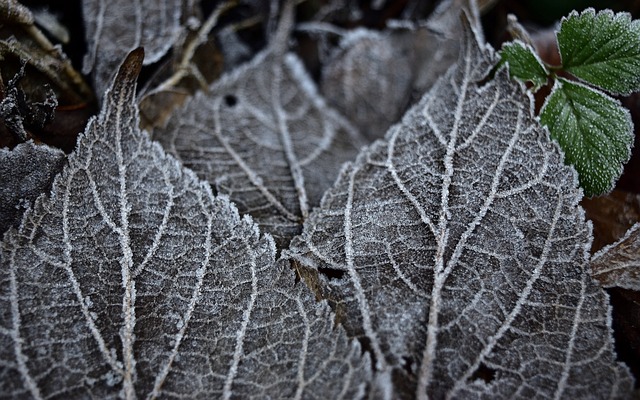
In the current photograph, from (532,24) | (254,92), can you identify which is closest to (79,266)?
(254,92)

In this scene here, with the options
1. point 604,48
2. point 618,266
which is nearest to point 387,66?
point 604,48

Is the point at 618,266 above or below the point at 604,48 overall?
below

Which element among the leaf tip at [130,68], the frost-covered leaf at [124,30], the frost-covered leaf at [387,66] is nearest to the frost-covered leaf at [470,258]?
the frost-covered leaf at [387,66]

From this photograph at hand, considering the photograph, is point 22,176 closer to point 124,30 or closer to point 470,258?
point 124,30

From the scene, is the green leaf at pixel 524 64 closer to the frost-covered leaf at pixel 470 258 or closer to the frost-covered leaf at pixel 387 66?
the frost-covered leaf at pixel 470 258

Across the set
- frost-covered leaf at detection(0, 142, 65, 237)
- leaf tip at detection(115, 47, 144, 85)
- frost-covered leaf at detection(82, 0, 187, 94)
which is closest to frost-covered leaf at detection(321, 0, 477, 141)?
frost-covered leaf at detection(82, 0, 187, 94)

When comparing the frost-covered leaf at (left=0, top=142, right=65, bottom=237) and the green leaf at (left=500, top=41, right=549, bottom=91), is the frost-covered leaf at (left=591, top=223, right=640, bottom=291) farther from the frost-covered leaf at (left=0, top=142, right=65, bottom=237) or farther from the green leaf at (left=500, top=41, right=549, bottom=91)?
the frost-covered leaf at (left=0, top=142, right=65, bottom=237)

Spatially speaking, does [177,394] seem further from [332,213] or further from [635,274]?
[635,274]
